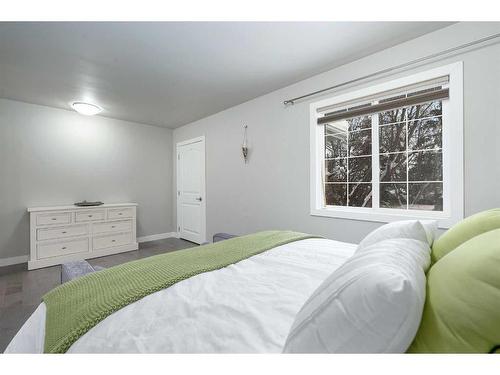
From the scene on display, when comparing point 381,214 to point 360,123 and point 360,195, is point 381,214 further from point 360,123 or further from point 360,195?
point 360,123

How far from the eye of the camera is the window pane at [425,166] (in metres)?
2.09

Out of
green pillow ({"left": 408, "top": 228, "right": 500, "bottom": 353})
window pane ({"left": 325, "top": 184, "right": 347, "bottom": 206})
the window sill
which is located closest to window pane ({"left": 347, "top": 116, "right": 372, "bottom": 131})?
window pane ({"left": 325, "top": 184, "right": 347, "bottom": 206})

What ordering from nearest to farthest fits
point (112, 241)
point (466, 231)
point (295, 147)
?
1. point (466, 231)
2. point (295, 147)
3. point (112, 241)

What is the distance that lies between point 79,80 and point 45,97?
0.98 meters

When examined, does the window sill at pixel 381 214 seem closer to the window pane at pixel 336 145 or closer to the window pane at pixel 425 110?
the window pane at pixel 336 145

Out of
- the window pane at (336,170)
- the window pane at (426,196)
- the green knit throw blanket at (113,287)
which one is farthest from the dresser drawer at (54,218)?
the window pane at (426,196)

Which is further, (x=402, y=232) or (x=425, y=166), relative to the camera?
(x=425, y=166)

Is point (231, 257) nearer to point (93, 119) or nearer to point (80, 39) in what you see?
point (80, 39)

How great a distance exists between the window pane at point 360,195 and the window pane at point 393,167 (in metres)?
0.19

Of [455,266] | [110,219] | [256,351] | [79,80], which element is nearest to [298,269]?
[256,351]

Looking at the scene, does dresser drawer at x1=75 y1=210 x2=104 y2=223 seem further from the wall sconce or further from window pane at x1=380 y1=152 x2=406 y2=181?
window pane at x1=380 y1=152 x2=406 y2=181

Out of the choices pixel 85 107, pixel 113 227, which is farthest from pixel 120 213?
pixel 85 107

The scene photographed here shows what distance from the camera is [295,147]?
2939 mm

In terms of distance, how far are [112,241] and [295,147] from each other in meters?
3.31
